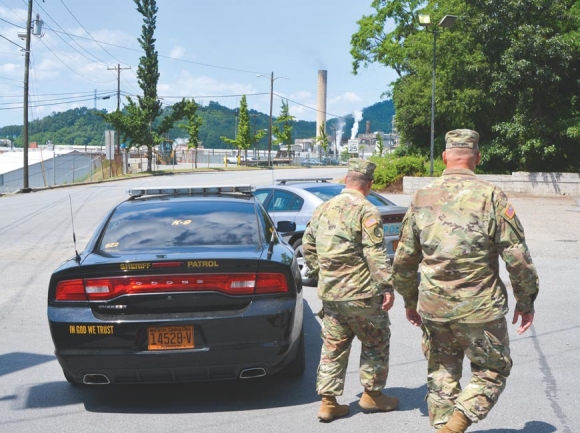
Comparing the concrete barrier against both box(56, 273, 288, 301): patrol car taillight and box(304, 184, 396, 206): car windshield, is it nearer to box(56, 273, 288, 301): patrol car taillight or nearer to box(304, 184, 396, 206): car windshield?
box(304, 184, 396, 206): car windshield

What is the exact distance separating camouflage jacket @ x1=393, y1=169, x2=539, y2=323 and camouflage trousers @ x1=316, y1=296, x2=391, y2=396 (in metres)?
0.69

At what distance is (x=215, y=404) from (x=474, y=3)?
2692 centimetres

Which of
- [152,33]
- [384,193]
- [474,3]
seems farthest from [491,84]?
[152,33]

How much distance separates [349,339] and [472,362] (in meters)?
1.03

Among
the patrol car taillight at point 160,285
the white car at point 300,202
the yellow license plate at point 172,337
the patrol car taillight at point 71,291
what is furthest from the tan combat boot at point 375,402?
the white car at point 300,202

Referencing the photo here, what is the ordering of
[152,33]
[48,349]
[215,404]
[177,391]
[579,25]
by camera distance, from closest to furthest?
[215,404] < [177,391] < [48,349] < [579,25] < [152,33]

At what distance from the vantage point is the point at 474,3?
2858 cm

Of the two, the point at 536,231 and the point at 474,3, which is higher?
the point at 474,3

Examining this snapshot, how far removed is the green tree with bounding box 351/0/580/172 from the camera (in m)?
27.0

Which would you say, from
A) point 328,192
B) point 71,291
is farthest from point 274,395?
point 328,192

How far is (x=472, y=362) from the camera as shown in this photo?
3.77m

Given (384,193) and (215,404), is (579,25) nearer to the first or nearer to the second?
(384,193)

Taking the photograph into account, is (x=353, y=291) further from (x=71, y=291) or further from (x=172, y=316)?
(x=71, y=291)

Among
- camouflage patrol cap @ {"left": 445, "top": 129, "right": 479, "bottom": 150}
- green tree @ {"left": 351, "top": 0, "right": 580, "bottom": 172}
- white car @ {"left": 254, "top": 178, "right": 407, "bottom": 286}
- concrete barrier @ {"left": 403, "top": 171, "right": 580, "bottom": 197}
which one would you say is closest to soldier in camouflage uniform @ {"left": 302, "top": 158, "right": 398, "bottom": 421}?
camouflage patrol cap @ {"left": 445, "top": 129, "right": 479, "bottom": 150}
